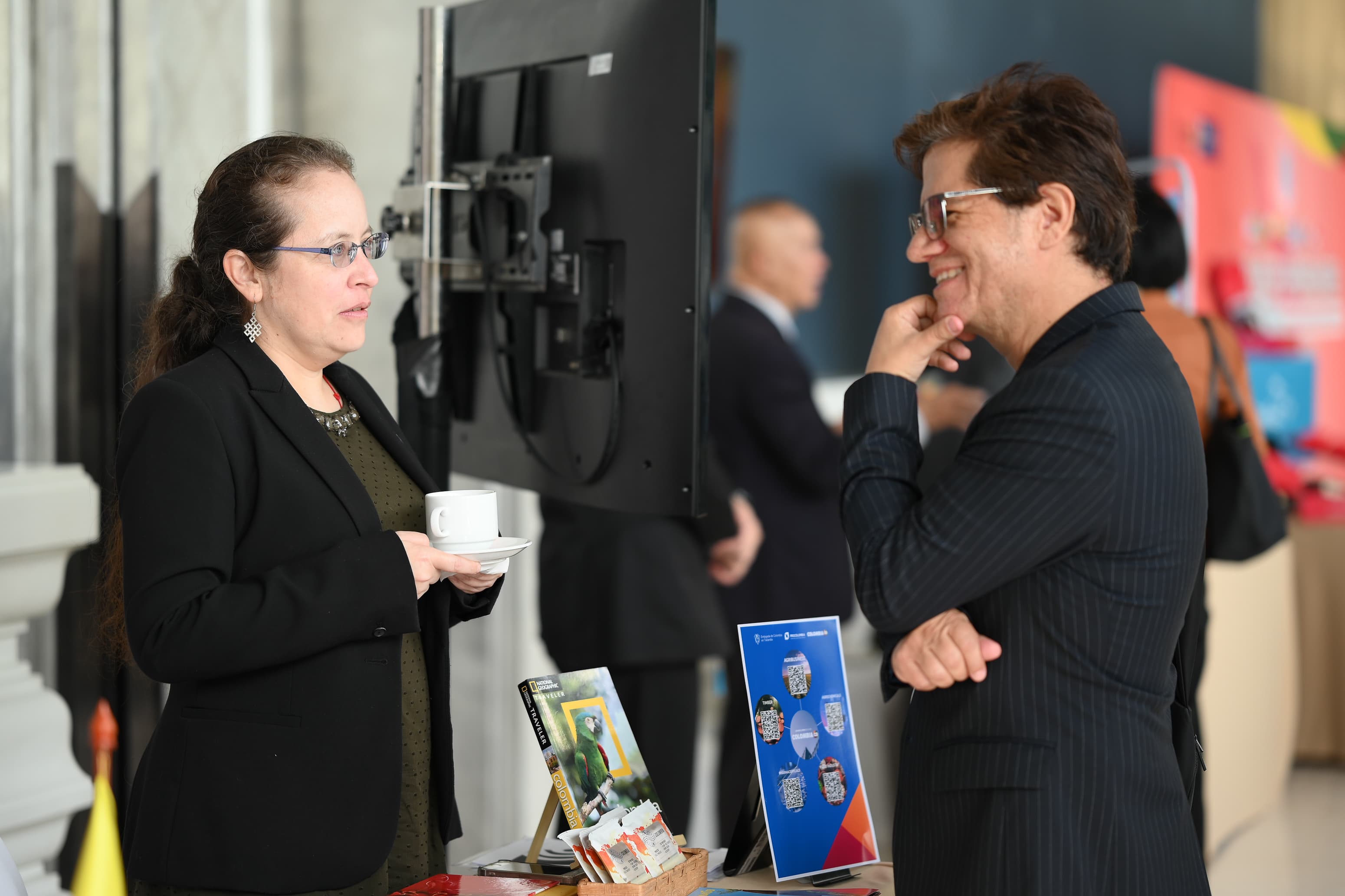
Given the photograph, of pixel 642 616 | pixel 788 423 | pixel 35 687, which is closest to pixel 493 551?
pixel 35 687

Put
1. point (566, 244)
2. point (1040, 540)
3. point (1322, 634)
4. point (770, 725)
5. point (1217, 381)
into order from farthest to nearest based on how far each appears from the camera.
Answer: point (1322, 634)
point (1217, 381)
point (566, 244)
point (770, 725)
point (1040, 540)

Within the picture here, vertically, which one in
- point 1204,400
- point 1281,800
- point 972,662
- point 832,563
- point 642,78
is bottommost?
point 1281,800


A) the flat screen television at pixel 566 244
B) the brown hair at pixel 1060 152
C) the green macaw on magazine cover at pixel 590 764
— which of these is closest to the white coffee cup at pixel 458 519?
the green macaw on magazine cover at pixel 590 764

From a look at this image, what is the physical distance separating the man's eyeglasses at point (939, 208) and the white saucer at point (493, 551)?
52 cm

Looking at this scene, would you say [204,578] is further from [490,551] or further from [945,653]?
[945,653]

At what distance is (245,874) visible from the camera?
1194 millimetres

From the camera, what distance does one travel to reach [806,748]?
144cm

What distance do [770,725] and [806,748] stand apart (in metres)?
0.06

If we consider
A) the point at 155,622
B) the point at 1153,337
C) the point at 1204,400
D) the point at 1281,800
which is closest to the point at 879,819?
the point at 1204,400

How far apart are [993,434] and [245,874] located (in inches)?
31.6

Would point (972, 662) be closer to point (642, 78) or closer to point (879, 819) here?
point (642, 78)

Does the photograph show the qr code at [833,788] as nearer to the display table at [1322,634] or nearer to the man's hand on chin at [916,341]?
the man's hand on chin at [916,341]

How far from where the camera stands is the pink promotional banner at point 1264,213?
5.33 meters

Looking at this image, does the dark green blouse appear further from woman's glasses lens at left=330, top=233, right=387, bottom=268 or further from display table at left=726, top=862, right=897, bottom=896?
display table at left=726, top=862, right=897, bottom=896
